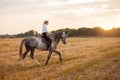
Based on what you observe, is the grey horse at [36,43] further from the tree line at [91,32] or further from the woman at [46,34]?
the tree line at [91,32]

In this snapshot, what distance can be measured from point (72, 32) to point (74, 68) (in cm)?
7247

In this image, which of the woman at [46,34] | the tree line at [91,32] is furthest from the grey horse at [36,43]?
the tree line at [91,32]

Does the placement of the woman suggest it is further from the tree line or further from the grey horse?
the tree line

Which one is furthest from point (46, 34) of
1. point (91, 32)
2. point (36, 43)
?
point (91, 32)

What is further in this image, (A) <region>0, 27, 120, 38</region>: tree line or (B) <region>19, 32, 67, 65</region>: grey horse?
(A) <region>0, 27, 120, 38</region>: tree line

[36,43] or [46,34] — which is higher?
[46,34]

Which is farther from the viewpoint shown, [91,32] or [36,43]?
[91,32]

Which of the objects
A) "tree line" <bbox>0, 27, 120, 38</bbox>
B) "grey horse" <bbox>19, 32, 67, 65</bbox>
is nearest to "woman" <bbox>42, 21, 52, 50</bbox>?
"grey horse" <bbox>19, 32, 67, 65</bbox>

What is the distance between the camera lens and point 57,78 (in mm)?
12906

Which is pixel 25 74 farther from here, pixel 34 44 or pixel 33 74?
pixel 34 44

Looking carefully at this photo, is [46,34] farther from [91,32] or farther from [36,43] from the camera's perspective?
[91,32]

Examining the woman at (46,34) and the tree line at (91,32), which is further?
the tree line at (91,32)

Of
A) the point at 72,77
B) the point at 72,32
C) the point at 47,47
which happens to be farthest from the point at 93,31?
the point at 72,77

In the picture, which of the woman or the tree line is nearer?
the woman
